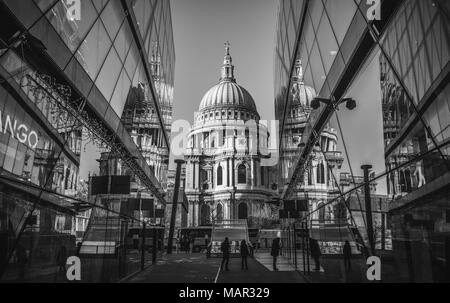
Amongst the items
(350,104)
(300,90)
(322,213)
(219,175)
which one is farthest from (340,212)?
(219,175)

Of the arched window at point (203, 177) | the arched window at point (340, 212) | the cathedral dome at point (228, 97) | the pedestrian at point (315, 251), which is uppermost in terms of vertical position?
the cathedral dome at point (228, 97)

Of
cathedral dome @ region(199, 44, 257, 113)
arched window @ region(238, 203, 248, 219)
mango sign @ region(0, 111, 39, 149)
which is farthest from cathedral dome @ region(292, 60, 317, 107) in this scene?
cathedral dome @ region(199, 44, 257, 113)

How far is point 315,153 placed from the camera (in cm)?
1328

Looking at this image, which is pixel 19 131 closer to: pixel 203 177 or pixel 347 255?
pixel 347 255

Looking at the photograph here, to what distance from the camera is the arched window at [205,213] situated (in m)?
81.6

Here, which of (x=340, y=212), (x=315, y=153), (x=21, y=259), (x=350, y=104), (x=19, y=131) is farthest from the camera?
(x=315, y=153)

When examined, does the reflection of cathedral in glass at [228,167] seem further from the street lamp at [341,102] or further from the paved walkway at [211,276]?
the street lamp at [341,102]

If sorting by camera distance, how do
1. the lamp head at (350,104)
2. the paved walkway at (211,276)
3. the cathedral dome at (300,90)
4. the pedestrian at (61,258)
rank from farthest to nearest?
the cathedral dome at (300,90) < the paved walkway at (211,276) < the lamp head at (350,104) < the pedestrian at (61,258)

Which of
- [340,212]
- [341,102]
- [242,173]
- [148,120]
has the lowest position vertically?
[340,212]

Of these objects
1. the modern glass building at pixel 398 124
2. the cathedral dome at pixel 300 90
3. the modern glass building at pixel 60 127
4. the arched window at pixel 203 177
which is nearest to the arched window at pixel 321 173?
the modern glass building at pixel 398 124

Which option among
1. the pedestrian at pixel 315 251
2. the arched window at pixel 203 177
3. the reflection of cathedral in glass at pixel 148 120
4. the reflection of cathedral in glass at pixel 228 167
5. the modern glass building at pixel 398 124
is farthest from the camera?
the arched window at pixel 203 177

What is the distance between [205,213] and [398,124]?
3109 inches

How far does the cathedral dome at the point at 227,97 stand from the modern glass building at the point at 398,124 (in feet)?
308
